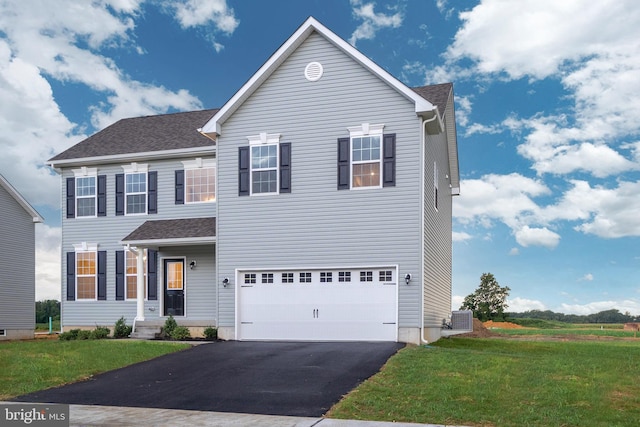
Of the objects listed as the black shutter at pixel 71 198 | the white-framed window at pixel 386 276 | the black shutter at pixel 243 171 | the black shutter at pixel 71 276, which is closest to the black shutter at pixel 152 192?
the black shutter at pixel 71 198

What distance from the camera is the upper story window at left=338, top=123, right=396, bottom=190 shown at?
1802cm

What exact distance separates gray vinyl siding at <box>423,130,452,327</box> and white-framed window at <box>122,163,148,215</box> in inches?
444

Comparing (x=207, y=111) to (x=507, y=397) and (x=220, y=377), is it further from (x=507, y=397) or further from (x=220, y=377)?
(x=507, y=397)

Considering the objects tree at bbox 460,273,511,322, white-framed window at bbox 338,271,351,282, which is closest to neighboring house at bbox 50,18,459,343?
white-framed window at bbox 338,271,351,282

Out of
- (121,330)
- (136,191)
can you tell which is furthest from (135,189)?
(121,330)

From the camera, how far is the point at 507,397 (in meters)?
→ 10.3

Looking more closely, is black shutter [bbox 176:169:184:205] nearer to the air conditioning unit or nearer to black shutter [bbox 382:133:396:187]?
black shutter [bbox 382:133:396:187]

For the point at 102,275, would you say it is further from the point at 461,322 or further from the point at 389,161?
the point at 461,322

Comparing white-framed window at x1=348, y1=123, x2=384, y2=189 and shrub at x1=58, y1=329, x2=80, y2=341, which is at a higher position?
white-framed window at x1=348, y1=123, x2=384, y2=189

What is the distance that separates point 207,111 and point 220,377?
1648 centimetres

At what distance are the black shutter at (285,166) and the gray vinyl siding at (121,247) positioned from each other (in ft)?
14.4

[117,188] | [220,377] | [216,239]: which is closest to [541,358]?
[220,377]

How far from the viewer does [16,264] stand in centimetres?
2839

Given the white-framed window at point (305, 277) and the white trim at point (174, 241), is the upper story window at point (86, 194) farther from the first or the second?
the white-framed window at point (305, 277)
